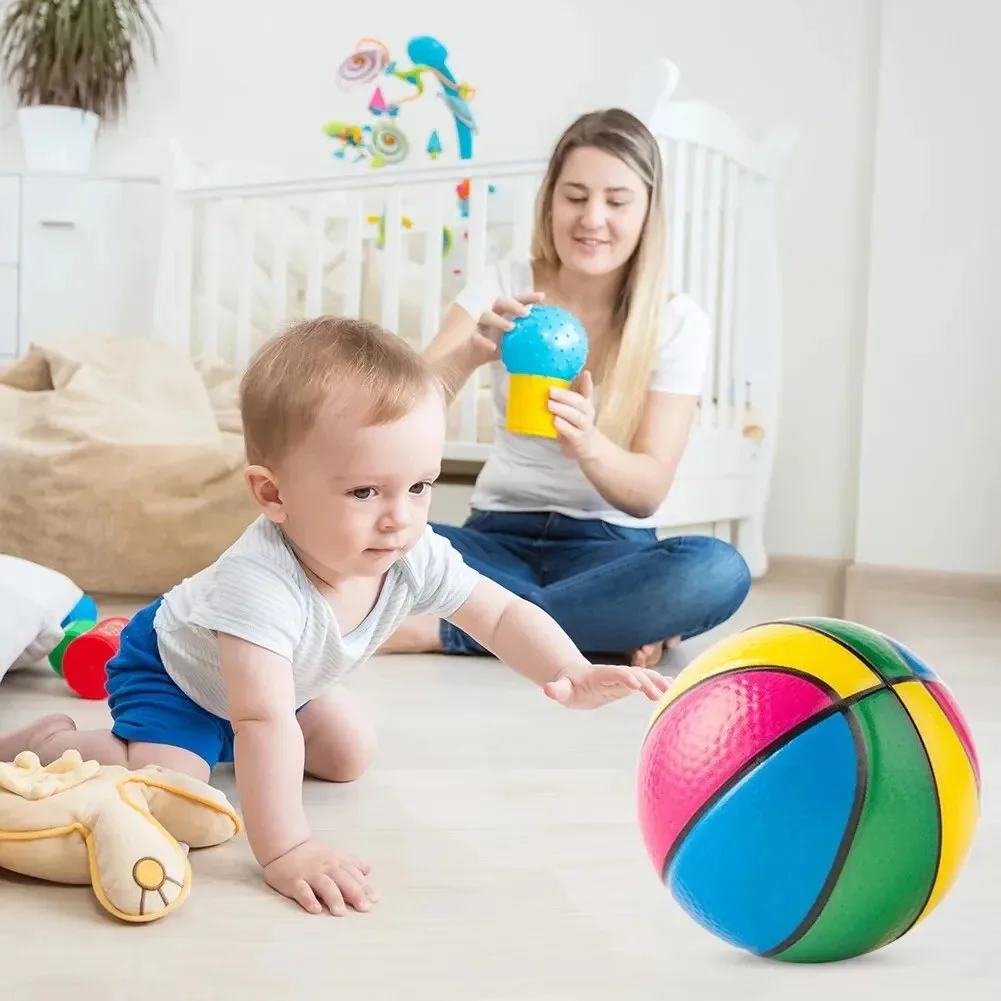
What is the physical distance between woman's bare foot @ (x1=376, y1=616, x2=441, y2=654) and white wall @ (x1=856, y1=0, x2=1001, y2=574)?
4.31 ft

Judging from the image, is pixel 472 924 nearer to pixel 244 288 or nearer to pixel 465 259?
pixel 244 288

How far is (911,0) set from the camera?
8.73ft

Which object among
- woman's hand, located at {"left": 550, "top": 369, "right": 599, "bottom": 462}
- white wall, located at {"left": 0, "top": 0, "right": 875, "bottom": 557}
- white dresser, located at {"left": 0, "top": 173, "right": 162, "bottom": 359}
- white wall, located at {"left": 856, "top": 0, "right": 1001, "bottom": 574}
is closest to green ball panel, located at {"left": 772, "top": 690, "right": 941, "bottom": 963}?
woman's hand, located at {"left": 550, "top": 369, "right": 599, "bottom": 462}

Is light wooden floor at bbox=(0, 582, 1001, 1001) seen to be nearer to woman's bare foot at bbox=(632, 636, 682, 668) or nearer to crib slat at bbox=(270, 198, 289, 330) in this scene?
woman's bare foot at bbox=(632, 636, 682, 668)

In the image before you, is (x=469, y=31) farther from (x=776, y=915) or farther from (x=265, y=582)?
(x=776, y=915)

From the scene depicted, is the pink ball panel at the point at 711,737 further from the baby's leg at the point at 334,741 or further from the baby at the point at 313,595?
the baby's leg at the point at 334,741

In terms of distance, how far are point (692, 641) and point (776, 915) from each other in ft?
4.25

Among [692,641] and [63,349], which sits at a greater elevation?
[63,349]

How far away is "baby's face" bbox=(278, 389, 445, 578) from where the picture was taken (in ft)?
2.81

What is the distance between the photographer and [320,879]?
0.82 meters

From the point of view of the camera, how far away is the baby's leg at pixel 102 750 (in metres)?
1.02

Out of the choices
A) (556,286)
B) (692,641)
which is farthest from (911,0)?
(692,641)

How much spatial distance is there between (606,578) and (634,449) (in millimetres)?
206

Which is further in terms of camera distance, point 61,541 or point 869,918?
point 61,541
